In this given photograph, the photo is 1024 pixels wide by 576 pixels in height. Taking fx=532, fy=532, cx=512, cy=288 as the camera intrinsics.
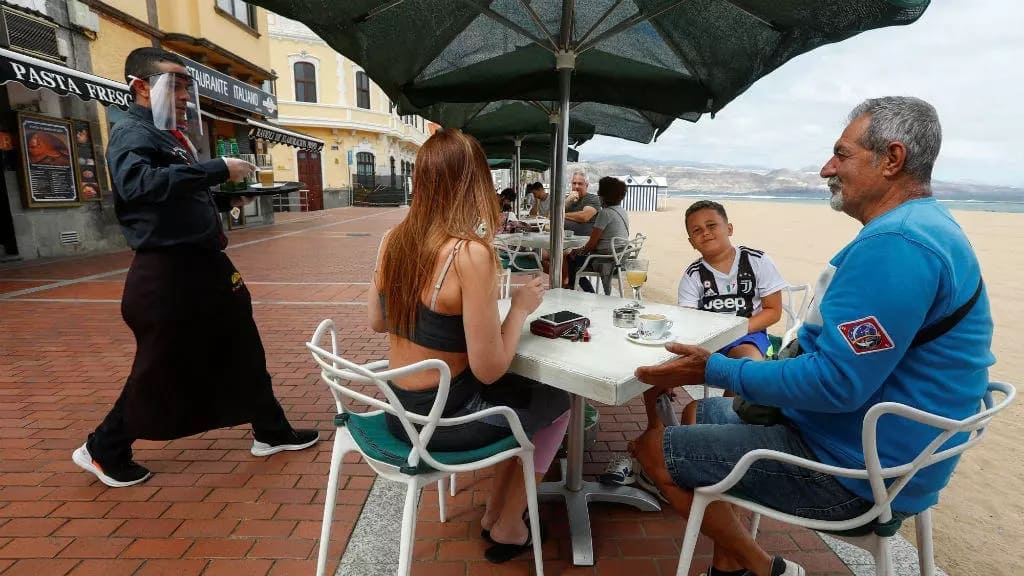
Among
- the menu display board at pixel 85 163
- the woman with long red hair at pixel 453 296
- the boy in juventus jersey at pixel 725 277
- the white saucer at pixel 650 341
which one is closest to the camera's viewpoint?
the woman with long red hair at pixel 453 296

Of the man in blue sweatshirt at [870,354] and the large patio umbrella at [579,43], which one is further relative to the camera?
the large patio umbrella at [579,43]

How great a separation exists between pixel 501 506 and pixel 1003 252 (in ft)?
46.3

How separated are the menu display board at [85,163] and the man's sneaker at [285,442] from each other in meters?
9.03

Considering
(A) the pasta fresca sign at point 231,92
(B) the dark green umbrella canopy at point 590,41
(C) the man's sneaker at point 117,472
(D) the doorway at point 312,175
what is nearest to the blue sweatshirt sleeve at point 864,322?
(B) the dark green umbrella canopy at point 590,41

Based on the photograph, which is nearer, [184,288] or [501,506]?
[501,506]

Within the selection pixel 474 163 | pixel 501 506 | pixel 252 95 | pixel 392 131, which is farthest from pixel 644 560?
pixel 392 131

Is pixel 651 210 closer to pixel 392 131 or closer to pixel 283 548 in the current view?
pixel 392 131

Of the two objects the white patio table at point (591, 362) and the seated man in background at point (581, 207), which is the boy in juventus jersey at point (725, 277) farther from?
the seated man in background at point (581, 207)

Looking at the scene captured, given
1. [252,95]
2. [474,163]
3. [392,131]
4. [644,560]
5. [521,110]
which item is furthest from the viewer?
[392,131]

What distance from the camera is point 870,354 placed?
1.24m

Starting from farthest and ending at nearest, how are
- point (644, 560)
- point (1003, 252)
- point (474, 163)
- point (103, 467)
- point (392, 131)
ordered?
point (392, 131) < point (1003, 252) < point (103, 467) < point (644, 560) < point (474, 163)

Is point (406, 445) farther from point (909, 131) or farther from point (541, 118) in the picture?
point (541, 118)

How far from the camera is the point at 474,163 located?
67.0 inches

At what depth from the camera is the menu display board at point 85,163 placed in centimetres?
906
